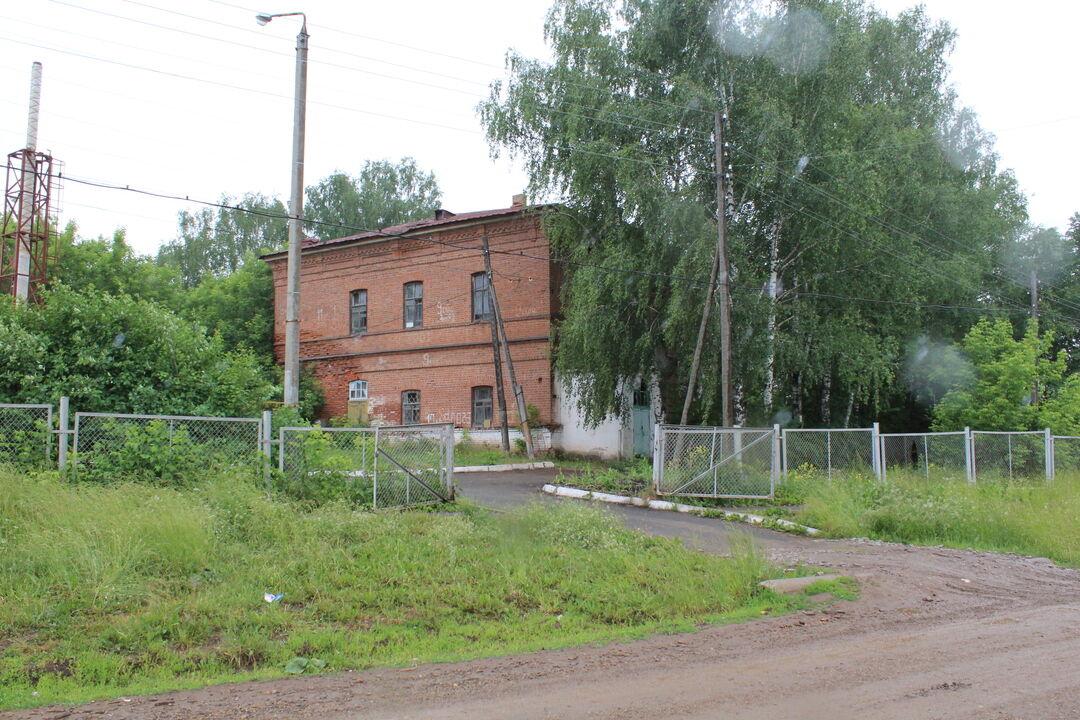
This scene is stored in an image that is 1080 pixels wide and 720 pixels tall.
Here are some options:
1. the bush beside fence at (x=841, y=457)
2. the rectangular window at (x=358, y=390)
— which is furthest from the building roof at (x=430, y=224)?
the bush beside fence at (x=841, y=457)

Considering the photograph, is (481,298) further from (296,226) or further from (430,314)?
(296,226)

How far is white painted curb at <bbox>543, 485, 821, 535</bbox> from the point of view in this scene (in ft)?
45.5

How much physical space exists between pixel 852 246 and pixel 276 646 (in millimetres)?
20697

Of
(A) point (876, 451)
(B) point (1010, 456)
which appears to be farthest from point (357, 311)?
(B) point (1010, 456)

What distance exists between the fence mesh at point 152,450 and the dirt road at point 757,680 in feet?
19.7

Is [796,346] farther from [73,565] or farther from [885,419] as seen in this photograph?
[73,565]

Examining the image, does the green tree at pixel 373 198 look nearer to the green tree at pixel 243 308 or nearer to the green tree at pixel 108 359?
the green tree at pixel 243 308

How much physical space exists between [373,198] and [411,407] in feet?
70.3

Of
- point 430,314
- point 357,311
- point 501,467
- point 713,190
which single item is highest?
point 713,190

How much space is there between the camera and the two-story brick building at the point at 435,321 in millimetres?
26953

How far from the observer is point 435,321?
2914cm

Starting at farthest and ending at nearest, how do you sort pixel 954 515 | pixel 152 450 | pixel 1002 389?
pixel 1002 389 → pixel 954 515 → pixel 152 450

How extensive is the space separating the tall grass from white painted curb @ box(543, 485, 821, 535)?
417 mm

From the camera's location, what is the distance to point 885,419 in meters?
30.9
